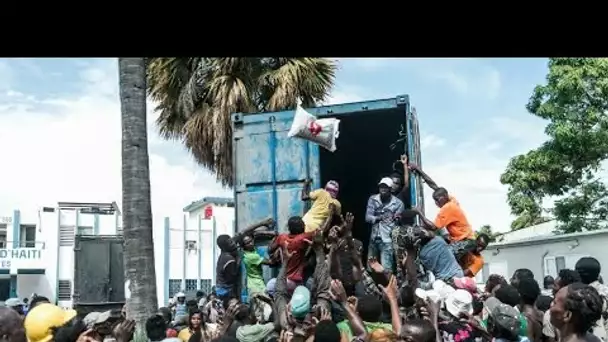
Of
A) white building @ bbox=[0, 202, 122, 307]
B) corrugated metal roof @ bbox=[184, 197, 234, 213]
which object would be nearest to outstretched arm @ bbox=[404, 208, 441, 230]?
white building @ bbox=[0, 202, 122, 307]

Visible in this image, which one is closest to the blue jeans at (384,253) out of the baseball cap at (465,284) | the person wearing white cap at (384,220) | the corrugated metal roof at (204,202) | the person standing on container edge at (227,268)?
the person wearing white cap at (384,220)

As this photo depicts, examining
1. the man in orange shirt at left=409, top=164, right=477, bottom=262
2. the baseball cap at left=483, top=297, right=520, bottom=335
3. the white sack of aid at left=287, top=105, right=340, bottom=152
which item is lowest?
the baseball cap at left=483, top=297, right=520, bottom=335

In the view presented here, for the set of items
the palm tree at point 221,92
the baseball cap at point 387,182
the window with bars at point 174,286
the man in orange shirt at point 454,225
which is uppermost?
the palm tree at point 221,92

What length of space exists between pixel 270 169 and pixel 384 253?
5.44ft

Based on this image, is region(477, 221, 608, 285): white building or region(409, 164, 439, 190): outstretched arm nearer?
region(409, 164, 439, 190): outstretched arm

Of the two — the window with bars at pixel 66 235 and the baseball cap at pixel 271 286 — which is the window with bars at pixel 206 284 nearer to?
the window with bars at pixel 66 235

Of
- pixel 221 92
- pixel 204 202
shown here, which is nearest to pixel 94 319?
pixel 221 92

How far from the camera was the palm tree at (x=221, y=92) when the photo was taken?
536 inches

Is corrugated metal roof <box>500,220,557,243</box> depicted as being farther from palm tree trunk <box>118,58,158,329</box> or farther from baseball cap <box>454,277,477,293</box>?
palm tree trunk <box>118,58,158,329</box>

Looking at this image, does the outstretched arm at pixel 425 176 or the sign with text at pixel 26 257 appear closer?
the outstretched arm at pixel 425 176

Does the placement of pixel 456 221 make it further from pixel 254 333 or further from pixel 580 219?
pixel 580 219

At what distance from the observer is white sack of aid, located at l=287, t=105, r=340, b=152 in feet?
27.8

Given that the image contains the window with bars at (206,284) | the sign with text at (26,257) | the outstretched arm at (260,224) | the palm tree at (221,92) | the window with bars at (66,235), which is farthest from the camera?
the window with bars at (206,284)

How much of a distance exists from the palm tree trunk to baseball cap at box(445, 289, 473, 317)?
3.08 metres
